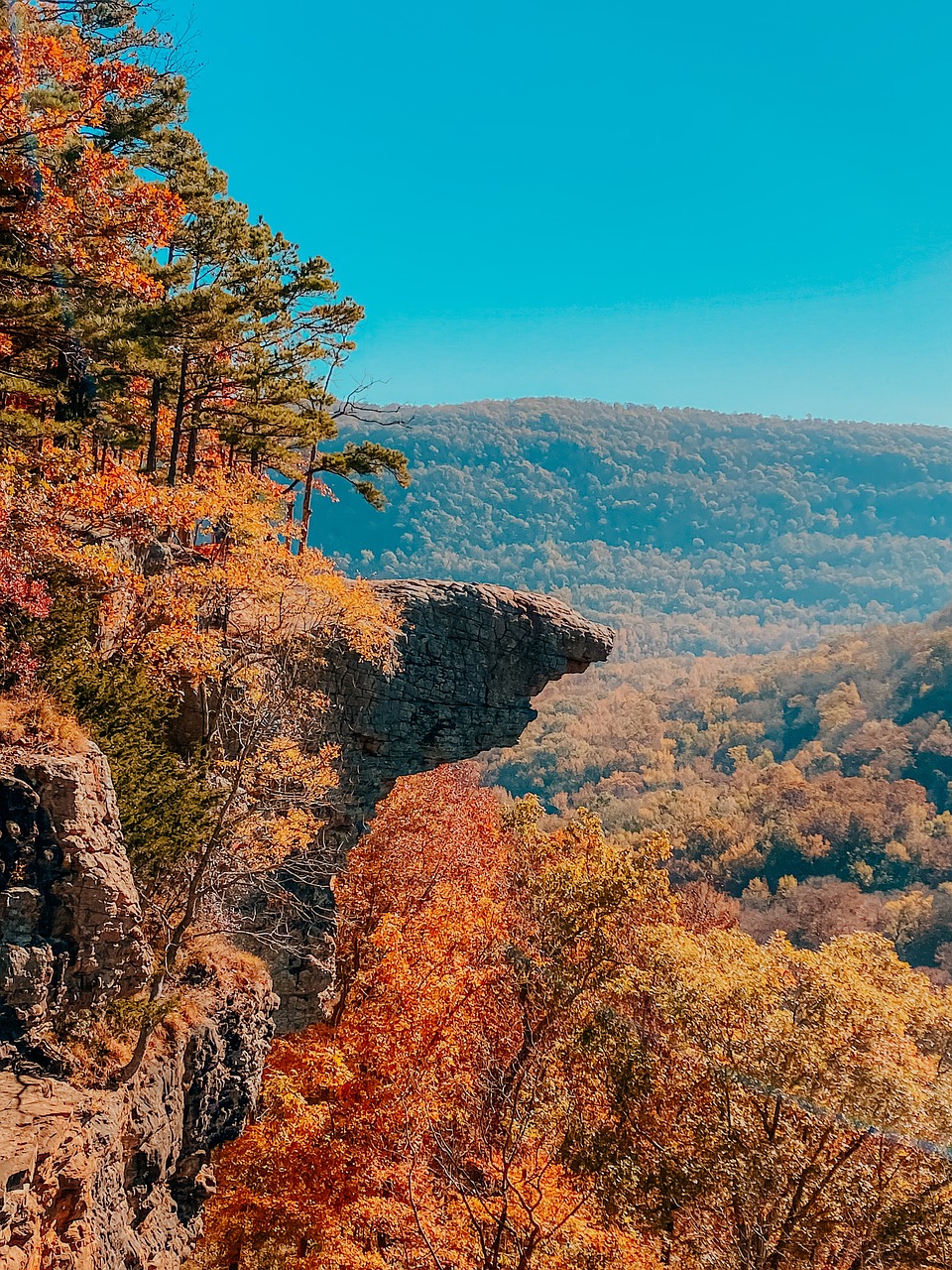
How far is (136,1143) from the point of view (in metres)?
13.0

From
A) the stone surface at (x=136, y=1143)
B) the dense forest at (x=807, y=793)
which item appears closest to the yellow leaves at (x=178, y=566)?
the stone surface at (x=136, y=1143)

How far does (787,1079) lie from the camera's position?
16.7m

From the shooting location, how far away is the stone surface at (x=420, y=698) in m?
22.5

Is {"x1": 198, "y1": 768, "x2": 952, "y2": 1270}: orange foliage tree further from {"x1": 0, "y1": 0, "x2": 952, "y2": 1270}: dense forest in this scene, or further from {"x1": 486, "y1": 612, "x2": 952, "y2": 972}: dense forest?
{"x1": 486, "y1": 612, "x2": 952, "y2": 972}: dense forest

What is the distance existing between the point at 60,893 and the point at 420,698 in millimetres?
14847

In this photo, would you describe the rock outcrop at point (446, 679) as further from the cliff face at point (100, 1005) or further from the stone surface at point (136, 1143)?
the stone surface at point (136, 1143)

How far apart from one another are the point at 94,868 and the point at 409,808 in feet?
70.8

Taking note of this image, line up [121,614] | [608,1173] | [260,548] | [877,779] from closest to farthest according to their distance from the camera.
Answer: [121,614] < [608,1173] < [260,548] < [877,779]

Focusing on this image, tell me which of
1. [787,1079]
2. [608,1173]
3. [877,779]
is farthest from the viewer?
[877,779]

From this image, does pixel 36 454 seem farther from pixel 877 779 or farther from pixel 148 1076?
pixel 877 779

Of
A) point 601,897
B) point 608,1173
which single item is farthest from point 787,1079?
point 601,897

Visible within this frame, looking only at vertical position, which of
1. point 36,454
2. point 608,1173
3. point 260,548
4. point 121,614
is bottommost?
point 608,1173

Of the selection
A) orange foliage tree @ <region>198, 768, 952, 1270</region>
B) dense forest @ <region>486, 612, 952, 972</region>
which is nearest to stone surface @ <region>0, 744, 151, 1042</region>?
orange foliage tree @ <region>198, 768, 952, 1270</region>

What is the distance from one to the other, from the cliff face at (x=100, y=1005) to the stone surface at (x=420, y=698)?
151 mm
